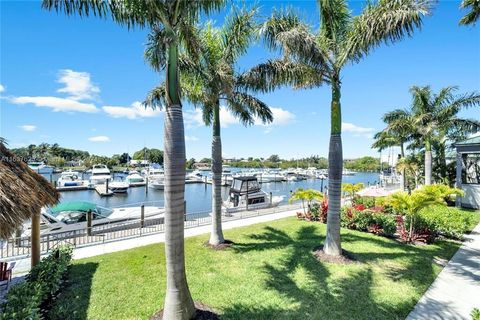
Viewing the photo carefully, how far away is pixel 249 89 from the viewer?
988 cm

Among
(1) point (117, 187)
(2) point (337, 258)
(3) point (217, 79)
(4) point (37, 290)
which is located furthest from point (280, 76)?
(1) point (117, 187)

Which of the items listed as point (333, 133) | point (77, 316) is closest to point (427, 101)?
point (333, 133)

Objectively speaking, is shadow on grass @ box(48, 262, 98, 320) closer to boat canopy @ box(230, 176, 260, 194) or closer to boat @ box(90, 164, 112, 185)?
→ boat canopy @ box(230, 176, 260, 194)

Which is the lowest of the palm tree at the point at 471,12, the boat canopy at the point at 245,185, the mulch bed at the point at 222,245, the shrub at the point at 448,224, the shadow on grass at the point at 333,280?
the shadow on grass at the point at 333,280

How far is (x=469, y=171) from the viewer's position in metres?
18.7

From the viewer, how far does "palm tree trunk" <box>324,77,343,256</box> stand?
846 centimetres

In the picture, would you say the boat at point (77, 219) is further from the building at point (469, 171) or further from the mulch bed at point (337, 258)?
Answer: the building at point (469, 171)

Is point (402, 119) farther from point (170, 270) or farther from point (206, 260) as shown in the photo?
point (170, 270)

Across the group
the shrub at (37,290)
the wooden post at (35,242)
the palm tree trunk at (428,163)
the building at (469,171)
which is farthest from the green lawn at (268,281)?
the building at (469,171)

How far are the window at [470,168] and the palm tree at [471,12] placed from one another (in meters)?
10.4

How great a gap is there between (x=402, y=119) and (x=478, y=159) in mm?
5764

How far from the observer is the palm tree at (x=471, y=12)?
10.2 meters

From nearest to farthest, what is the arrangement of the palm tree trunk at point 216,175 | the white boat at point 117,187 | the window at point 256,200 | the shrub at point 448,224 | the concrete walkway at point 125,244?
1. the concrete walkway at point 125,244
2. the palm tree trunk at point 216,175
3. the shrub at point 448,224
4. the window at point 256,200
5. the white boat at point 117,187

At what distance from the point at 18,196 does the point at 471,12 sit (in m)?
16.8
